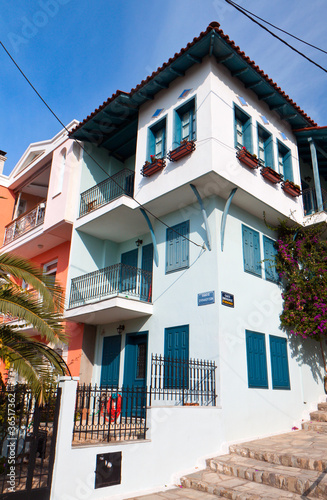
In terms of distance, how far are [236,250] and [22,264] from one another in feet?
18.3

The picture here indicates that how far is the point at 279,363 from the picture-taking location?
36.8 ft

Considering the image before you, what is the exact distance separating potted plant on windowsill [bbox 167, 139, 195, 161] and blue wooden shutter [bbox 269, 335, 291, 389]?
555 centimetres

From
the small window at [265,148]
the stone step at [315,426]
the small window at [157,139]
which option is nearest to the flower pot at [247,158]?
the small window at [265,148]

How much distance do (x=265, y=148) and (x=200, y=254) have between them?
4.40 m

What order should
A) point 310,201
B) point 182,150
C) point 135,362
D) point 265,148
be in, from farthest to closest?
point 310,201 < point 265,148 < point 135,362 < point 182,150

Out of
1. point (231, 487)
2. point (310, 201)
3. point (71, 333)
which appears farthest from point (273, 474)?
point (310, 201)

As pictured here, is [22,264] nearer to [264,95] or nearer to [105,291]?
[105,291]

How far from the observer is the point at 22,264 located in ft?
27.7

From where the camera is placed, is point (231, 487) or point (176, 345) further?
point (176, 345)

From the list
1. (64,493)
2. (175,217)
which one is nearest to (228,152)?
(175,217)

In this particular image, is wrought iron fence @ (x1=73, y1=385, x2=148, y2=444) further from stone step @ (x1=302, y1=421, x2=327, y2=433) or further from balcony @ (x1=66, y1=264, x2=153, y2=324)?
stone step @ (x1=302, y1=421, x2=327, y2=433)

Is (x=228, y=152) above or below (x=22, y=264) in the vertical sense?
above

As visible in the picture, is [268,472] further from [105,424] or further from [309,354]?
[309,354]

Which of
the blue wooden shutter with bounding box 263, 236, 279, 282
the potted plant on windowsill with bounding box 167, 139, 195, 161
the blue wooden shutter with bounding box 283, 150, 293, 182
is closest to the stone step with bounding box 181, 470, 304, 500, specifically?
the blue wooden shutter with bounding box 263, 236, 279, 282
